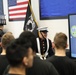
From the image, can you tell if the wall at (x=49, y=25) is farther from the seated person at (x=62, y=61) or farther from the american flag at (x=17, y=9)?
the seated person at (x=62, y=61)

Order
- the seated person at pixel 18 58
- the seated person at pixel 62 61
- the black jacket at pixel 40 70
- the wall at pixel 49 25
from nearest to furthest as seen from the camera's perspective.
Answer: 1. the seated person at pixel 18 58
2. the black jacket at pixel 40 70
3. the seated person at pixel 62 61
4. the wall at pixel 49 25

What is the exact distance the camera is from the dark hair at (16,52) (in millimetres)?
1361

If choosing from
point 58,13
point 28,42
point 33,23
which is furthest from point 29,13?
point 28,42

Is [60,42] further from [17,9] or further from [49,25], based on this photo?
[17,9]

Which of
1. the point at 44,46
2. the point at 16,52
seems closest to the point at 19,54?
the point at 16,52

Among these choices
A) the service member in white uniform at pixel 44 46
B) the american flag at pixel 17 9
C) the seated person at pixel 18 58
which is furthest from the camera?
the american flag at pixel 17 9

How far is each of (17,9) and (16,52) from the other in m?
4.06

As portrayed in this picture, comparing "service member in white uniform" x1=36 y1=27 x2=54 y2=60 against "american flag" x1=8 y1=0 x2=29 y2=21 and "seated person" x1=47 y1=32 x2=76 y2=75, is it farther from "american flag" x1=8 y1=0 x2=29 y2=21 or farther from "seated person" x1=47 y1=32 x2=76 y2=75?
"american flag" x1=8 y1=0 x2=29 y2=21

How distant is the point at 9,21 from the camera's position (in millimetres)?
5742

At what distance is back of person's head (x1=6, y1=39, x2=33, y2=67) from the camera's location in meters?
1.36

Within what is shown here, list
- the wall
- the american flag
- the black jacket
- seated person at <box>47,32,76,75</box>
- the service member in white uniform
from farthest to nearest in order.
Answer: the american flag < the wall < the service member in white uniform < seated person at <box>47,32,76,75</box> < the black jacket

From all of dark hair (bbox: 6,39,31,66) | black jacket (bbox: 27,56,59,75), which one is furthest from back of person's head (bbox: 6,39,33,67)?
black jacket (bbox: 27,56,59,75)

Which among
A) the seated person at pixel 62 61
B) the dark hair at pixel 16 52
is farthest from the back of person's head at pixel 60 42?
the dark hair at pixel 16 52

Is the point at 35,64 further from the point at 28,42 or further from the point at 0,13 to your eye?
the point at 0,13
